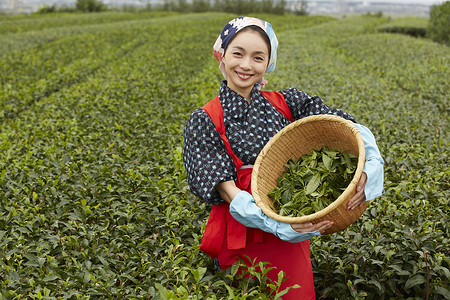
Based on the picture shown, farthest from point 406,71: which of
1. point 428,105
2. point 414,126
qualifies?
point 414,126

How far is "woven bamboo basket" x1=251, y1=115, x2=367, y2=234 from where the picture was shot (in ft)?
5.52

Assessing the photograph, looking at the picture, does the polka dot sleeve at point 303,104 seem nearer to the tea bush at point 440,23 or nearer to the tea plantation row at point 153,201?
the tea plantation row at point 153,201

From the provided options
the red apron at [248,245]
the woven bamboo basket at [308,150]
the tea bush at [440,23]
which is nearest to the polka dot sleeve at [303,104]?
the woven bamboo basket at [308,150]

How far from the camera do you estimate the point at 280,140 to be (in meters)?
1.99

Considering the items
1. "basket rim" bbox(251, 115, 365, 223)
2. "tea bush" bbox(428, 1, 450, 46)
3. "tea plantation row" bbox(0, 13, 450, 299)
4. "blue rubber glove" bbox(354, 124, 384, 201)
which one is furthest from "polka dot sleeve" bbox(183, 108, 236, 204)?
"tea bush" bbox(428, 1, 450, 46)

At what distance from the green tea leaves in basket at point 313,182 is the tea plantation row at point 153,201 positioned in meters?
0.43

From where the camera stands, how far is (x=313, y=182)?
6.34 feet

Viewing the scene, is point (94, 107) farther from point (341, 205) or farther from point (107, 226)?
point (341, 205)

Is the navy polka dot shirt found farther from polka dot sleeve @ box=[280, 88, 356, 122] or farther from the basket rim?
the basket rim

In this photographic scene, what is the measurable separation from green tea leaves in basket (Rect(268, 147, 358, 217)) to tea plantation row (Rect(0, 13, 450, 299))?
1.40 ft

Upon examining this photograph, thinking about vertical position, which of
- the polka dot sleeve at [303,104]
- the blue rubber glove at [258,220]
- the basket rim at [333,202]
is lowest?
the blue rubber glove at [258,220]

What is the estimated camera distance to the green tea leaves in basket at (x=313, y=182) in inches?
73.4

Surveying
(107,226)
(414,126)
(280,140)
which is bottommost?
(107,226)

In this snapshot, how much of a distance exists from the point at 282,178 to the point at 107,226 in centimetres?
157
